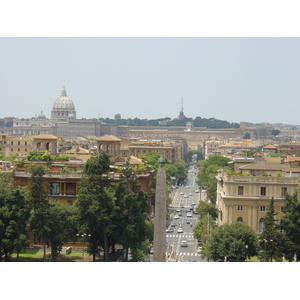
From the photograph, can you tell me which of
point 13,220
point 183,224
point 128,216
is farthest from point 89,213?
point 183,224

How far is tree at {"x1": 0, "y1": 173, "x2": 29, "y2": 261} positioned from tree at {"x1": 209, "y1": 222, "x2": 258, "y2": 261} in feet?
25.1

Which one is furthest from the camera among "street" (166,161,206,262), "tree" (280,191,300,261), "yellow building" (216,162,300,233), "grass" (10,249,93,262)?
"street" (166,161,206,262)

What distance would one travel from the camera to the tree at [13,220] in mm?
29828

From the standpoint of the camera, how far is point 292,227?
1211 inches

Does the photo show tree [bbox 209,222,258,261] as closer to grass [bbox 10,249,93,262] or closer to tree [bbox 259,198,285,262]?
tree [bbox 259,198,285,262]

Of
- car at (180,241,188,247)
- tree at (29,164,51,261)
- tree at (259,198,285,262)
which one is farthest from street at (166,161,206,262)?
tree at (29,164,51,261)

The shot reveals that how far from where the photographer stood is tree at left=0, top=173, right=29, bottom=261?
29.8 metres

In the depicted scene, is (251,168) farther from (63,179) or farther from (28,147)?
(28,147)

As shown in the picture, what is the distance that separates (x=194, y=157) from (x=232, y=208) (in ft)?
450

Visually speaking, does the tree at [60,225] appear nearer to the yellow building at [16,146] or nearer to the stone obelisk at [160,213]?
the stone obelisk at [160,213]

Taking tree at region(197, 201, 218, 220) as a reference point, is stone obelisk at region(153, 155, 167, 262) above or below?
above

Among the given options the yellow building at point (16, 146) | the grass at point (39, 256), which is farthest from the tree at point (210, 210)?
the yellow building at point (16, 146)

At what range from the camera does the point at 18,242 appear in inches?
1173

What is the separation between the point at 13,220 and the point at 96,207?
3.28 metres
